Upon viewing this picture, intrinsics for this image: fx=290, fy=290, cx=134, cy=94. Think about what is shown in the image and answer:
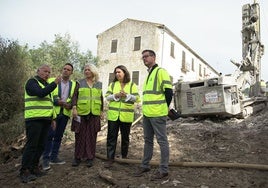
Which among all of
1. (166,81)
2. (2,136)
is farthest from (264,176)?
(2,136)

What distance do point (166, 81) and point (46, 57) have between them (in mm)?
15716

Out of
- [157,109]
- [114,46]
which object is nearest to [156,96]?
[157,109]

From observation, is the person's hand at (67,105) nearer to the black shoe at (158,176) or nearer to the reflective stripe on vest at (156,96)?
the reflective stripe on vest at (156,96)

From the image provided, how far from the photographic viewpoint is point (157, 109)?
4844 millimetres

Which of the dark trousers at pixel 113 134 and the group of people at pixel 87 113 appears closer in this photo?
the group of people at pixel 87 113

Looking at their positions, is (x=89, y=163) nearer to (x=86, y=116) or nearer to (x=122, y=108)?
(x=86, y=116)

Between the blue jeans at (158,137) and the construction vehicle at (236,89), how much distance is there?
18.4 ft

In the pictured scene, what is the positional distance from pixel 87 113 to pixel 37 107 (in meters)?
1.01

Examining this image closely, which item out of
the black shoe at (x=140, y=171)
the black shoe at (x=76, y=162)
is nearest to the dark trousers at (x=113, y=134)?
the black shoe at (x=76, y=162)

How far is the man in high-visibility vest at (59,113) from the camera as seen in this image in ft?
18.1

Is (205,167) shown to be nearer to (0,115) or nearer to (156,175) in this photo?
(156,175)

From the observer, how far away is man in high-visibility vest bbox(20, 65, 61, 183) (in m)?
4.91

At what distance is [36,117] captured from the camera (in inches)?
193

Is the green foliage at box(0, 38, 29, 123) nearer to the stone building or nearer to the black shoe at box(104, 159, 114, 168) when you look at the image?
the stone building
